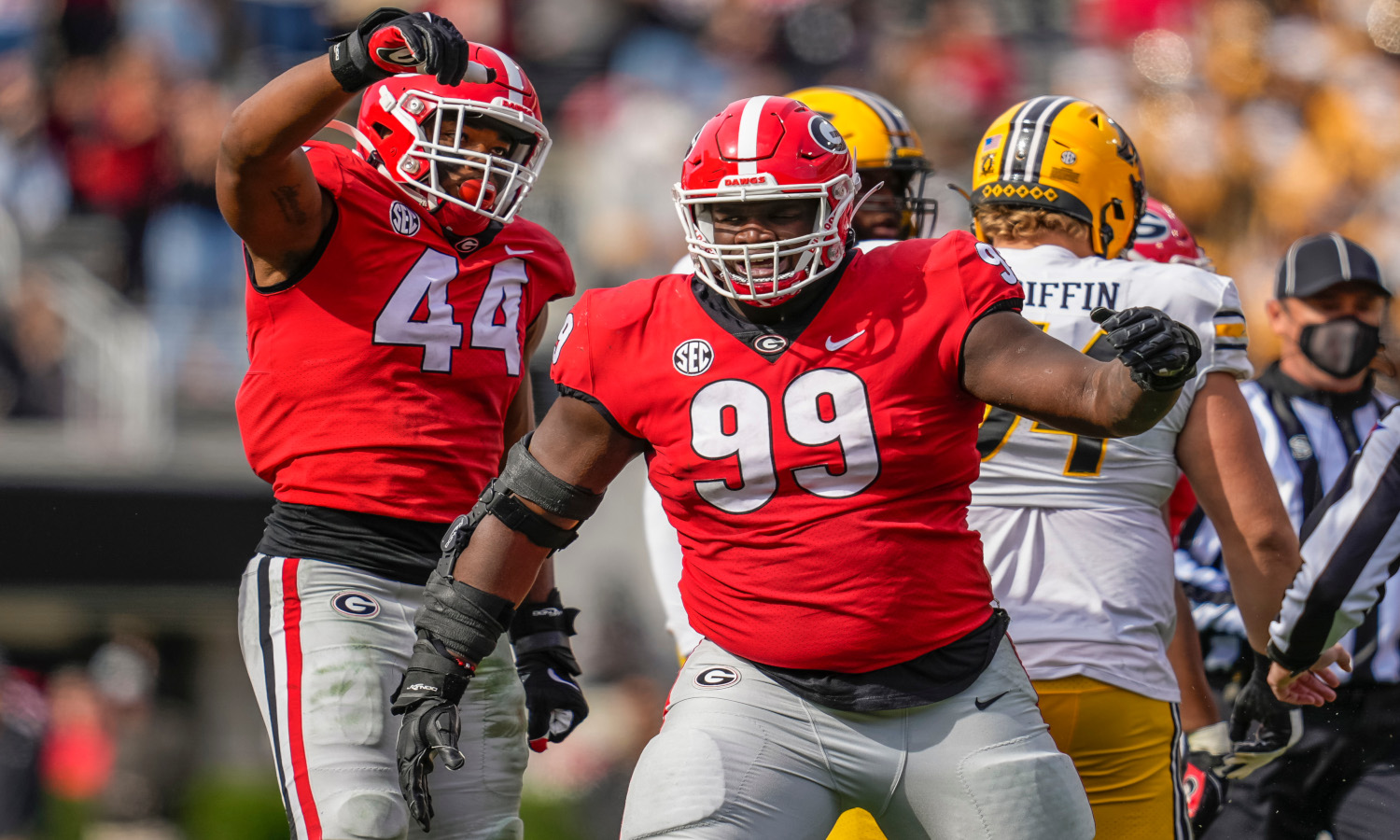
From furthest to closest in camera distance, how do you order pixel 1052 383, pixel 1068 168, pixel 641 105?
pixel 641 105
pixel 1068 168
pixel 1052 383

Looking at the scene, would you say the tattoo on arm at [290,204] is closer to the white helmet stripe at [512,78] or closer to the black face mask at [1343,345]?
the white helmet stripe at [512,78]

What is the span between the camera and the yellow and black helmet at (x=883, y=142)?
491 centimetres

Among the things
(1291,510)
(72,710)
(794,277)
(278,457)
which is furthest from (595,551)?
(794,277)

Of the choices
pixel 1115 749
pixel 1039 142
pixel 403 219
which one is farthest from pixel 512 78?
pixel 1115 749

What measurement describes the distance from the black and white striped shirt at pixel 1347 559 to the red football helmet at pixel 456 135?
6.91 feet

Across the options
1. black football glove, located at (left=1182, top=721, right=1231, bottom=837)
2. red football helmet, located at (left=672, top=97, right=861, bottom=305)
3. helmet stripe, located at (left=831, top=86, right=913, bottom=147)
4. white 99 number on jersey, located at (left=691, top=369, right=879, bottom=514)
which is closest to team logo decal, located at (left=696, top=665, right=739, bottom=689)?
white 99 number on jersey, located at (left=691, top=369, right=879, bottom=514)

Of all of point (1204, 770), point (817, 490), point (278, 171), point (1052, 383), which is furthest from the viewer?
point (1204, 770)

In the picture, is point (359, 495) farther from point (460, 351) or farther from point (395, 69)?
point (395, 69)

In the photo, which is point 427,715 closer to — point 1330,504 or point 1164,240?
point 1330,504

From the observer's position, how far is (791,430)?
3.06 m

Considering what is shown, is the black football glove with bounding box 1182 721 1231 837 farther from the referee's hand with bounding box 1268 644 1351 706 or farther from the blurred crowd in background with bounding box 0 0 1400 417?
the blurred crowd in background with bounding box 0 0 1400 417

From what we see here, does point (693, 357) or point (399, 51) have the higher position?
point (399, 51)

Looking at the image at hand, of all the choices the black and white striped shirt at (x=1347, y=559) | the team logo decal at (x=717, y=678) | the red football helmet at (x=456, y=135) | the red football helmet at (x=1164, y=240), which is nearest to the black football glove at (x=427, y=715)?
the team logo decal at (x=717, y=678)

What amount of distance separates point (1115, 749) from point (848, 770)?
2.87ft
